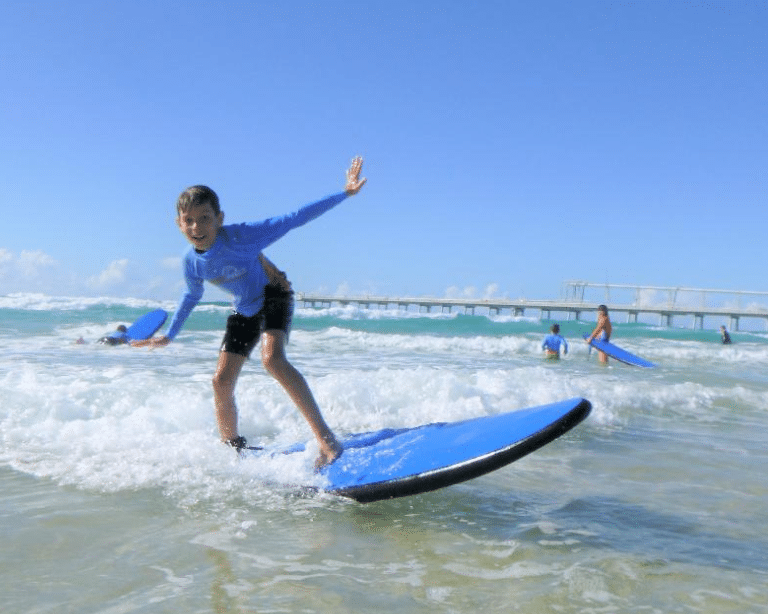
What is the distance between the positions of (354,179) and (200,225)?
2.82ft

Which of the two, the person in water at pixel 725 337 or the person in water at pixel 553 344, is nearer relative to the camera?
the person in water at pixel 553 344

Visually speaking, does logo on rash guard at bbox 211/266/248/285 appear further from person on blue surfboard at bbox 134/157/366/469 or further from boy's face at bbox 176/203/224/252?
boy's face at bbox 176/203/224/252

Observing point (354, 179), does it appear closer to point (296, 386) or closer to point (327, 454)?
point (296, 386)

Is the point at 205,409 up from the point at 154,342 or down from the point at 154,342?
down

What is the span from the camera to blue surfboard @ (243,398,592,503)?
280cm

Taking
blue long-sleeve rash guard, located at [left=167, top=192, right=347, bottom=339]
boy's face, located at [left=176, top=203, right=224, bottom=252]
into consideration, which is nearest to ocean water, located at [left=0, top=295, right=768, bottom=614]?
blue long-sleeve rash guard, located at [left=167, top=192, right=347, bottom=339]

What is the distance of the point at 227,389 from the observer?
3.89m

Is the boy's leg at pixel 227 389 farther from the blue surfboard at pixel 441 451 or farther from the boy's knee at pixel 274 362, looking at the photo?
the blue surfboard at pixel 441 451

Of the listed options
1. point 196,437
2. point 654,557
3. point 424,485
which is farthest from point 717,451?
point 196,437

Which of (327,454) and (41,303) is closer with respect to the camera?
(327,454)

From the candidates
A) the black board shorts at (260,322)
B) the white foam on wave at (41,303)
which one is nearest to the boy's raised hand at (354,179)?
the black board shorts at (260,322)

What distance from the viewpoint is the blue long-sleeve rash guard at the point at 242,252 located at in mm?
3432

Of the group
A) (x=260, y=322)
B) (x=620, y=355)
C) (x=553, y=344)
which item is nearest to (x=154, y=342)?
(x=260, y=322)

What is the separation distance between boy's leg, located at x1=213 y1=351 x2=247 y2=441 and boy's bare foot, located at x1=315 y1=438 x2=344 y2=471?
68cm
